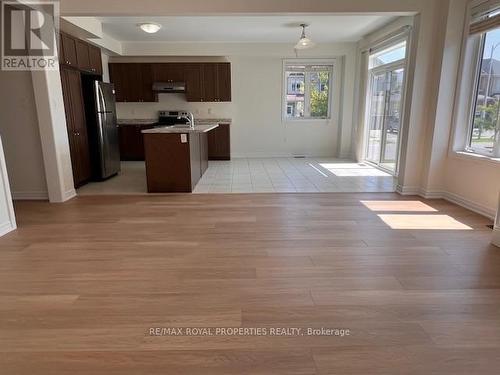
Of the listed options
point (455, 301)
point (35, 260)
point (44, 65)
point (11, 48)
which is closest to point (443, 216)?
point (455, 301)

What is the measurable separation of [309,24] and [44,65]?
14.0ft

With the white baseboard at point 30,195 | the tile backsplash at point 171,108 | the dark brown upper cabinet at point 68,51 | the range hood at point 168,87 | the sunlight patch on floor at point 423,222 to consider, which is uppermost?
the dark brown upper cabinet at point 68,51

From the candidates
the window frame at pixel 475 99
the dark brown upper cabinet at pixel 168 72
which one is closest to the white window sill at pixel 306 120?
the dark brown upper cabinet at pixel 168 72

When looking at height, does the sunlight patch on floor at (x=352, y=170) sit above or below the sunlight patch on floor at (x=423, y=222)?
above

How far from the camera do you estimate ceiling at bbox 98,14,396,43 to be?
17.6ft

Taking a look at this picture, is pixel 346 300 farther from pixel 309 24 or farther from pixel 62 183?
pixel 309 24

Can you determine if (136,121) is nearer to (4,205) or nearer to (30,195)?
(30,195)

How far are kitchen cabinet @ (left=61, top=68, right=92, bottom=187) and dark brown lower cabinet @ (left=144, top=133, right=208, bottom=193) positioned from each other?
1.19m

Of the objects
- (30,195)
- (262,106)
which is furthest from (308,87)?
(30,195)

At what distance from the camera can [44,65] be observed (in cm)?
381

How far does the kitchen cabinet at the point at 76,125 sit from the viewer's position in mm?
4555

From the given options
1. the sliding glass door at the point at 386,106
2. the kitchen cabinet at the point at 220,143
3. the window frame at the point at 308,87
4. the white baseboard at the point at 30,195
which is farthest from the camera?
the window frame at the point at 308,87

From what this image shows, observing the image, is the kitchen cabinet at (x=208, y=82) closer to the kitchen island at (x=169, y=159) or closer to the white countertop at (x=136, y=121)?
the white countertop at (x=136, y=121)

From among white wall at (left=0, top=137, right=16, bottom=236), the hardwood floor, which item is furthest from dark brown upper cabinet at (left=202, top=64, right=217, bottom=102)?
white wall at (left=0, top=137, right=16, bottom=236)
